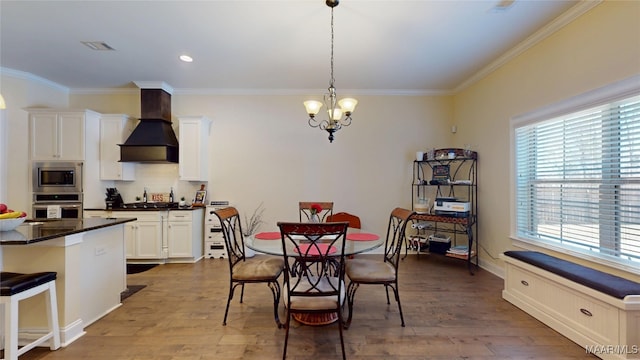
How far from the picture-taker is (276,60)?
11.7ft

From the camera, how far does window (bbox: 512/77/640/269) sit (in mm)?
2141

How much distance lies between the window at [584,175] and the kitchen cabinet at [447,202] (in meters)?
0.67

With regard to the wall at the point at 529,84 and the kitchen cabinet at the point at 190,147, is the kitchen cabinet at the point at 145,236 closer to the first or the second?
the kitchen cabinet at the point at 190,147

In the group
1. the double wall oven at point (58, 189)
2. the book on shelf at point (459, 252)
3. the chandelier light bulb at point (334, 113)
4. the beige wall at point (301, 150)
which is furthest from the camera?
the beige wall at point (301, 150)

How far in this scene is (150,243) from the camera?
411cm

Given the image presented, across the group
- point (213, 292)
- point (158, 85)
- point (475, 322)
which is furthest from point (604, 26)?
point (158, 85)

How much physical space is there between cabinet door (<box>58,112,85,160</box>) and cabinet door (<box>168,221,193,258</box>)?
72.0 inches

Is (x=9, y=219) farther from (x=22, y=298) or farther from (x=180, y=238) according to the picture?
(x=180, y=238)

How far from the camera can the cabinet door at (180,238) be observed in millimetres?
4164

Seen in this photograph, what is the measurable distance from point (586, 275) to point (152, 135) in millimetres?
5505

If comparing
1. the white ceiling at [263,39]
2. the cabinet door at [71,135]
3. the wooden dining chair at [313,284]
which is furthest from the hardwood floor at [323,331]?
the white ceiling at [263,39]

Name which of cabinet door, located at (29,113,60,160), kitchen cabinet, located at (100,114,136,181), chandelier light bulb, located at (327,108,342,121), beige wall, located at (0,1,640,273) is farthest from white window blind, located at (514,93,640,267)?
cabinet door, located at (29,113,60,160)

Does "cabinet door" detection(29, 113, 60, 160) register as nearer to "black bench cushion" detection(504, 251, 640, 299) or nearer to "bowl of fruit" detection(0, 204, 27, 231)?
"bowl of fruit" detection(0, 204, 27, 231)

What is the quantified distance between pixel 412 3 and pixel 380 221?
3282 mm
